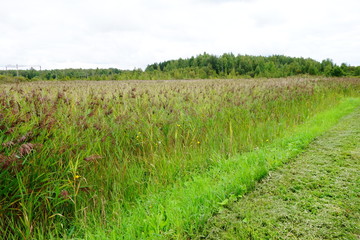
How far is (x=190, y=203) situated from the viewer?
258cm

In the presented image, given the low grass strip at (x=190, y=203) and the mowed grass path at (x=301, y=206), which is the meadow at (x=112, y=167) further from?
the mowed grass path at (x=301, y=206)

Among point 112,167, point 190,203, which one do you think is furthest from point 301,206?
point 112,167

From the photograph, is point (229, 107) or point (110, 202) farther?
point (229, 107)

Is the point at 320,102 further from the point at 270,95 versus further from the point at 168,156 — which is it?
the point at 168,156

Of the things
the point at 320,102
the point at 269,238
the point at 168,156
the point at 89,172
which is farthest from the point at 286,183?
the point at 320,102

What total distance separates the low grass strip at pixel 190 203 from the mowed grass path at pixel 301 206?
13 cm

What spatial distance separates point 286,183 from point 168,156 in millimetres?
1739

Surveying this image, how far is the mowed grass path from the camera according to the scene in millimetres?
2176

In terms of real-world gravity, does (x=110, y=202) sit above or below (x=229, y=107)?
below

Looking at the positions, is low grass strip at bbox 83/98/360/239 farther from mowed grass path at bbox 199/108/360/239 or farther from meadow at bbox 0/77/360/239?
mowed grass path at bbox 199/108/360/239

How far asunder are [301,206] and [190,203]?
1169mm

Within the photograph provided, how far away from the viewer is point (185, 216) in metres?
2.39

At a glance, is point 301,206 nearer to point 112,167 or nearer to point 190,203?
point 190,203

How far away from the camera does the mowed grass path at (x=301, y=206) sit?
2.18 m
